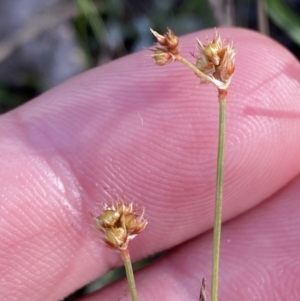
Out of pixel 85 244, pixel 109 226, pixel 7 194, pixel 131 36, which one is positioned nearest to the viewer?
pixel 109 226

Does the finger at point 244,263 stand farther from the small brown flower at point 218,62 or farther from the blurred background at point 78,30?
the blurred background at point 78,30

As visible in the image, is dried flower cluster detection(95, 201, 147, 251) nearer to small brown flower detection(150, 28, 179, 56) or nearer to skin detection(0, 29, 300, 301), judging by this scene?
small brown flower detection(150, 28, 179, 56)

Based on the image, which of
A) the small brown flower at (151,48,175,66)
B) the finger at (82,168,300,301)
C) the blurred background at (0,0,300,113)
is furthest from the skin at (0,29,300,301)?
the blurred background at (0,0,300,113)

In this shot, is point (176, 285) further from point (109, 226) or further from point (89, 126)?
point (109, 226)

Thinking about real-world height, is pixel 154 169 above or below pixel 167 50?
below

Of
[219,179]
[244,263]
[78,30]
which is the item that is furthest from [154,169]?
[78,30]

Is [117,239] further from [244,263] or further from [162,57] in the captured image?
[244,263]

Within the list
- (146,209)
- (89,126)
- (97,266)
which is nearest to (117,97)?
(89,126)
